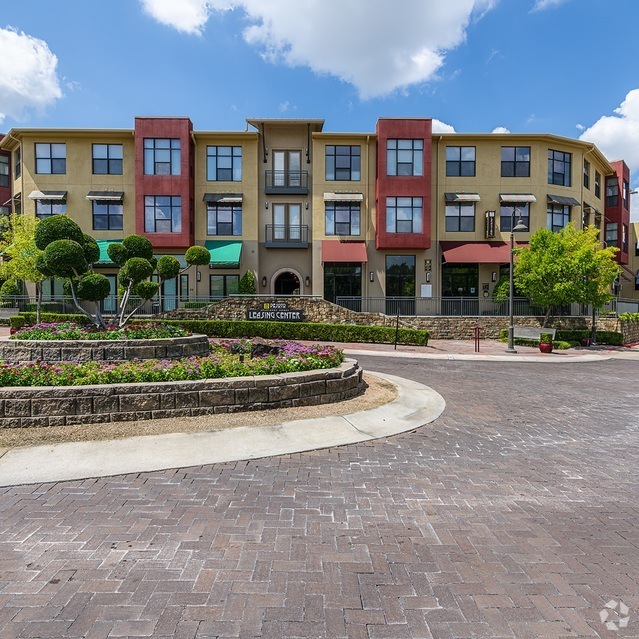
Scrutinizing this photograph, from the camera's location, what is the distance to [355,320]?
25.5 metres

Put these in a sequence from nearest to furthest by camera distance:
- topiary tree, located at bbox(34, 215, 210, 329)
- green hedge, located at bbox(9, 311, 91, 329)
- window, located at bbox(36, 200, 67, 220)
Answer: topiary tree, located at bbox(34, 215, 210, 329) < green hedge, located at bbox(9, 311, 91, 329) < window, located at bbox(36, 200, 67, 220)

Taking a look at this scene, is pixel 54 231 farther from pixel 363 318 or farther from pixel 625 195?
pixel 625 195

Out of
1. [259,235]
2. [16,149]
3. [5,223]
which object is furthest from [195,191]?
[16,149]

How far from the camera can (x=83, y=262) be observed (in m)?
11.7

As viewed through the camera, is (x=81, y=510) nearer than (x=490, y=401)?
Yes

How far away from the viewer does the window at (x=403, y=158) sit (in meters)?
28.6

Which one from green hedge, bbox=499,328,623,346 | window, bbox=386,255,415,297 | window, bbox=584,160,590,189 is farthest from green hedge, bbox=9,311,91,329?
window, bbox=584,160,590,189

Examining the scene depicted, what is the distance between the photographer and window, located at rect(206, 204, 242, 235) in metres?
29.7

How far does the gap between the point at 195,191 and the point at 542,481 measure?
95.7ft

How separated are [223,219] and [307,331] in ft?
39.6

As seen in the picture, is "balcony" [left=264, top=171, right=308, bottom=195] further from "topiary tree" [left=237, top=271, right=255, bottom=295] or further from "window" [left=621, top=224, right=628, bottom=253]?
"window" [left=621, top=224, right=628, bottom=253]

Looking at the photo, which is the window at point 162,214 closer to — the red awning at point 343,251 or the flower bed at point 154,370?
the red awning at point 343,251

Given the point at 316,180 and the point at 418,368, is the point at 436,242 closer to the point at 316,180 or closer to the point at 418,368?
the point at 316,180

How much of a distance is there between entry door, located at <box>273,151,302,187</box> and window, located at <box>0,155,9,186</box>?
2242 centimetres
